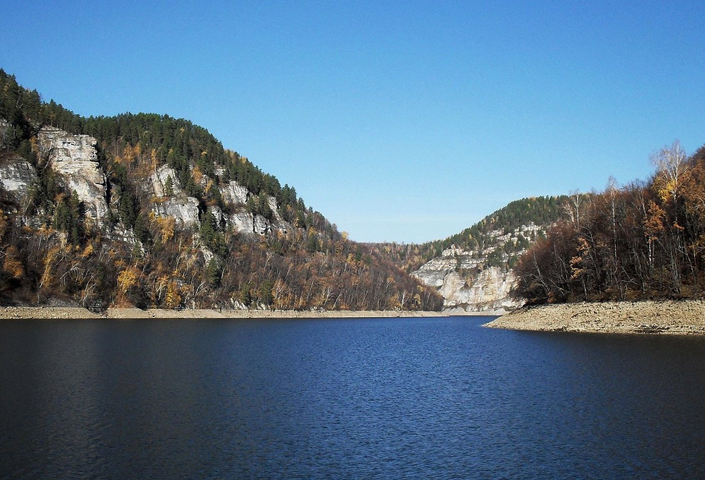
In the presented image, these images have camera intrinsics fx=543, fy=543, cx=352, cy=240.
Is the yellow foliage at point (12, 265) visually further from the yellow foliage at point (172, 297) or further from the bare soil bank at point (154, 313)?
the yellow foliage at point (172, 297)

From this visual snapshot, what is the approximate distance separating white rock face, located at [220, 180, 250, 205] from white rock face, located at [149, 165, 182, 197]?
19277 millimetres

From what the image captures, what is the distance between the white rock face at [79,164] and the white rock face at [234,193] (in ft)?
168

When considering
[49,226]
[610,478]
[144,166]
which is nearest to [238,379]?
[610,478]

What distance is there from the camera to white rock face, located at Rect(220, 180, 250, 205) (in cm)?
18962

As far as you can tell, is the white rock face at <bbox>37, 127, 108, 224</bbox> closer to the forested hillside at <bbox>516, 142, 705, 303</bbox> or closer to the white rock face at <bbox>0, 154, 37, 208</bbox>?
the white rock face at <bbox>0, 154, 37, 208</bbox>

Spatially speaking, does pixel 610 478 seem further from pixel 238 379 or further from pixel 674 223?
pixel 674 223

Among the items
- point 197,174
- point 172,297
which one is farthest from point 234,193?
point 172,297

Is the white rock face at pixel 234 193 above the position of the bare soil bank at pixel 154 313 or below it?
above

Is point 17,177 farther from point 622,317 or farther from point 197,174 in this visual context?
point 622,317

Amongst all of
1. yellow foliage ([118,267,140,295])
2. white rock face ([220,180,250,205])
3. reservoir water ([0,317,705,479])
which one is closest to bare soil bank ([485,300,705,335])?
reservoir water ([0,317,705,479])

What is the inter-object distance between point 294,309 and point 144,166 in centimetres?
7673

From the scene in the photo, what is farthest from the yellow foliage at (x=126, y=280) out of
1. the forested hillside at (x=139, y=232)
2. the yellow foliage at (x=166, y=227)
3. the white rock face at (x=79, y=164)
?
the white rock face at (x=79, y=164)

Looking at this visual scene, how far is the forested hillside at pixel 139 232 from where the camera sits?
100m

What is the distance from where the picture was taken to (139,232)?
130750 mm
